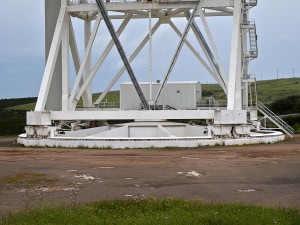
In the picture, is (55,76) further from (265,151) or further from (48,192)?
(48,192)

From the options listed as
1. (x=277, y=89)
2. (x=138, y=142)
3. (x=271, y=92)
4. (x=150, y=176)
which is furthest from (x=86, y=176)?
(x=277, y=89)

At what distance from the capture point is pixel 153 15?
4491cm

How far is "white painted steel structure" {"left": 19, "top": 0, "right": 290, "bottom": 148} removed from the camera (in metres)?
34.3

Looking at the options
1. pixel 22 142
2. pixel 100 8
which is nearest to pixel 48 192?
pixel 22 142

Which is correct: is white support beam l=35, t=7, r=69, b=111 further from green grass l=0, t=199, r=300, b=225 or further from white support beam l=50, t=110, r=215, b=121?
green grass l=0, t=199, r=300, b=225

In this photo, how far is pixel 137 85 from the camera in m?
38.5

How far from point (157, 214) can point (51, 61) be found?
27888 mm

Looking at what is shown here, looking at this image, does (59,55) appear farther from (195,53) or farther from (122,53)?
(195,53)

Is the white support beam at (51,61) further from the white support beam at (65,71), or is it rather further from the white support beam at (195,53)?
the white support beam at (195,53)

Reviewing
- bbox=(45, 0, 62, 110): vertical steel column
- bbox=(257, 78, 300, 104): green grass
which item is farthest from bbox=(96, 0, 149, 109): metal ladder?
bbox=(257, 78, 300, 104): green grass

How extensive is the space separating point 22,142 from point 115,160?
43.5 feet

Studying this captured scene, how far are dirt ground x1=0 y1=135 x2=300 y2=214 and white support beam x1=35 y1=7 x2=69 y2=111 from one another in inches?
306

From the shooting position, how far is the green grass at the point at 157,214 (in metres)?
10.6

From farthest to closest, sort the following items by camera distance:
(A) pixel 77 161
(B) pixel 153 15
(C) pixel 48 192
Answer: (B) pixel 153 15
(A) pixel 77 161
(C) pixel 48 192
